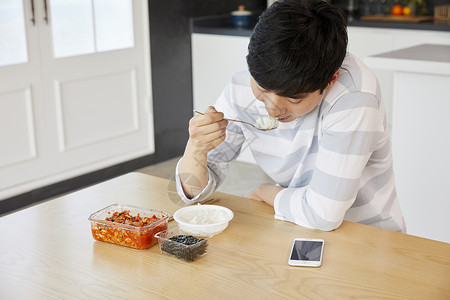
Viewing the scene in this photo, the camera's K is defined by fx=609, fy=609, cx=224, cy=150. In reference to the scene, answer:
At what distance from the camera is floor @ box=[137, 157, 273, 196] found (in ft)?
12.9

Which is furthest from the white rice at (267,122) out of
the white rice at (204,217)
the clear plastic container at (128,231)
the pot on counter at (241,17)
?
the pot on counter at (241,17)

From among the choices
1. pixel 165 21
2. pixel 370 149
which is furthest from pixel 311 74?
pixel 165 21

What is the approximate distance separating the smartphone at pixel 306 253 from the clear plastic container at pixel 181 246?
200 millimetres

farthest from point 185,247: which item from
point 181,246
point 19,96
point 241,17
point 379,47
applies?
point 241,17

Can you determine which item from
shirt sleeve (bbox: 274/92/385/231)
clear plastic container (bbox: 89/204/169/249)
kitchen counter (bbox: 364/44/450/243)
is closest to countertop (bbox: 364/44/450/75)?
kitchen counter (bbox: 364/44/450/243)

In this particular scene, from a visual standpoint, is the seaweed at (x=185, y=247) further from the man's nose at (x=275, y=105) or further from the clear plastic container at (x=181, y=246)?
the man's nose at (x=275, y=105)

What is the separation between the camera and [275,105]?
1485mm

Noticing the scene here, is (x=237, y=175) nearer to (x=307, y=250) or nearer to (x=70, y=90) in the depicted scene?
(x=70, y=90)

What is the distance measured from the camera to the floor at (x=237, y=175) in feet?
12.9

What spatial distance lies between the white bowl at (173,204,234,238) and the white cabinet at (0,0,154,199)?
2165 mm

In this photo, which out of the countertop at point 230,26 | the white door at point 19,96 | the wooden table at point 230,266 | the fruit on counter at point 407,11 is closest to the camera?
the wooden table at point 230,266

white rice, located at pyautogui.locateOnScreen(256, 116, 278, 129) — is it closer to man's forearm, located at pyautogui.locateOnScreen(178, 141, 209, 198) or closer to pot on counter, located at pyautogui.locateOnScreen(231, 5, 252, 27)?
man's forearm, located at pyautogui.locateOnScreen(178, 141, 209, 198)

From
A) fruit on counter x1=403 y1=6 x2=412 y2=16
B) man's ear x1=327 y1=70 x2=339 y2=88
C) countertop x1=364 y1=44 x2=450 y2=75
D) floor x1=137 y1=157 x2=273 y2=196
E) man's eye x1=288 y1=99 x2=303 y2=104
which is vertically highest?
fruit on counter x1=403 y1=6 x2=412 y2=16

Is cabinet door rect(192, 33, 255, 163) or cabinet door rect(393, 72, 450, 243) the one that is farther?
cabinet door rect(192, 33, 255, 163)
